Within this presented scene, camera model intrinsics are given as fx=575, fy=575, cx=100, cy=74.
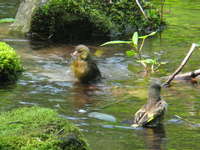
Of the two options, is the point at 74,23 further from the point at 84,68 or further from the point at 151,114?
the point at 151,114

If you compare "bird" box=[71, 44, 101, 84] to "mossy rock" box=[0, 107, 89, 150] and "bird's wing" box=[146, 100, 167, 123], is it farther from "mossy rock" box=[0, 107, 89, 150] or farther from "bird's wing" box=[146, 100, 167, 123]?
"mossy rock" box=[0, 107, 89, 150]

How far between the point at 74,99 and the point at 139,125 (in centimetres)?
173

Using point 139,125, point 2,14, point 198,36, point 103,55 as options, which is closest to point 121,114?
point 139,125

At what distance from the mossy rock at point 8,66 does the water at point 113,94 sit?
18 centimetres

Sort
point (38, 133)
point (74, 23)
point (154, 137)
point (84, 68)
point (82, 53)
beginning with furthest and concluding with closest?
1. point (74, 23)
2. point (82, 53)
3. point (84, 68)
4. point (154, 137)
5. point (38, 133)

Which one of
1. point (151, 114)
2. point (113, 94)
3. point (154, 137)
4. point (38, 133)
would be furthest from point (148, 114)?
point (38, 133)

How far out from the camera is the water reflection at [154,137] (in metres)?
6.52

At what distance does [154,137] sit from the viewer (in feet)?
22.7

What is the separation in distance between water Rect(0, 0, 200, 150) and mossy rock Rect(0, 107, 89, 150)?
118cm

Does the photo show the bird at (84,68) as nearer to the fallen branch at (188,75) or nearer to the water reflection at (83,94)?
the water reflection at (83,94)

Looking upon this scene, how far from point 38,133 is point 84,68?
504 centimetres

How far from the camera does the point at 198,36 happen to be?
13859 mm

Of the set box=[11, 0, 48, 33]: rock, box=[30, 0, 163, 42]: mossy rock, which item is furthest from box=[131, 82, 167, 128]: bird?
box=[11, 0, 48, 33]: rock

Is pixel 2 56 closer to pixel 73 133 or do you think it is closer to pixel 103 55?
pixel 103 55
